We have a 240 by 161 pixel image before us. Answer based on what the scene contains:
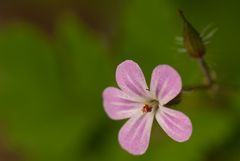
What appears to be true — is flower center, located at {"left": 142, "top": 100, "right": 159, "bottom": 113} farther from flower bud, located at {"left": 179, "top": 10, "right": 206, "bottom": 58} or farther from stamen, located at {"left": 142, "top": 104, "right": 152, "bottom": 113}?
flower bud, located at {"left": 179, "top": 10, "right": 206, "bottom": 58}

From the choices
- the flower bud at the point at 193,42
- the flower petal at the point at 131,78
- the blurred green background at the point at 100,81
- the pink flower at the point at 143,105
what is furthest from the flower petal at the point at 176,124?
the blurred green background at the point at 100,81

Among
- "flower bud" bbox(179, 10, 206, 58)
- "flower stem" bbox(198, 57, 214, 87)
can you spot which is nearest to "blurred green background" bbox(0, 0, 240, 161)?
"flower stem" bbox(198, 57, 214, 87)

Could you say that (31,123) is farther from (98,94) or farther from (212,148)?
(212,148)

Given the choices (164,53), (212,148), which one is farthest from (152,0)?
(212,148)

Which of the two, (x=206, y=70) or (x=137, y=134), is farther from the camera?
(x=206, y=70)

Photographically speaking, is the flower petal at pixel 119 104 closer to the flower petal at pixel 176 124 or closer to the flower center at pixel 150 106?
the flower center at pixel 150 106

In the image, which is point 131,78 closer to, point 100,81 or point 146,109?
A: point 146,109

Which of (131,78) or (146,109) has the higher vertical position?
(131,78)

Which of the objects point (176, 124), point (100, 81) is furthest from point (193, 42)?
point (100, 81)
